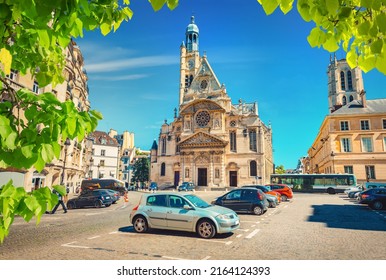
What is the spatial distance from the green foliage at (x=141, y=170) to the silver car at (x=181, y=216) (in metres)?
66.9

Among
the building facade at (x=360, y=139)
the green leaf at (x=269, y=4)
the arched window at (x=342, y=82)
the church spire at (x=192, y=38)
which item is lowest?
the green leaf at (x=269, y=4)

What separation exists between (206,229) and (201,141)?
133 feet

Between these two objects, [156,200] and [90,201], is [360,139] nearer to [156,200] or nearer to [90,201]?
[90,201]

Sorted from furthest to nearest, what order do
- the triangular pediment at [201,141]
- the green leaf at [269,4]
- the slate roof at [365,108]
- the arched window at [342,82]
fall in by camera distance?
the arched window at [342,82]
the triangular pediment at [201,141]
the slate roof at [365,108]
the green leaf at [269,4]

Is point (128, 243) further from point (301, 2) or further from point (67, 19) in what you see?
point (301, 2)

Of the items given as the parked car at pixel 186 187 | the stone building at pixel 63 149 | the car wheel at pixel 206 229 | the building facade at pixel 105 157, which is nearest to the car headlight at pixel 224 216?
the car wheel at pixel 206 229

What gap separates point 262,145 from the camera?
152ft

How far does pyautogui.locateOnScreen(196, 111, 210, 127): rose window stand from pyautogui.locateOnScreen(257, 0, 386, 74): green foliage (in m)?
48.0

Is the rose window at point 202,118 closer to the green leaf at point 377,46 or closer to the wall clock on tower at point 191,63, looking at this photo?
the wall clock on tower at point 191,63

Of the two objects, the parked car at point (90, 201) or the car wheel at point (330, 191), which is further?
the car wheel at point (330, 191)

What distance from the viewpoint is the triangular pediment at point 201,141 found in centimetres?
4781

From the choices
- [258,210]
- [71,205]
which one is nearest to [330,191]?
[258,210]
